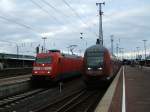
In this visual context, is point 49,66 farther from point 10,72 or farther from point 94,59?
point 10,72

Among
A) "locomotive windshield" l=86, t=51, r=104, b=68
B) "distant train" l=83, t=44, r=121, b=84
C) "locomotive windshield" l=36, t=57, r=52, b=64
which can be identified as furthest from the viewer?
"locomotive windshield" l=36, t=57, r=52, b=64

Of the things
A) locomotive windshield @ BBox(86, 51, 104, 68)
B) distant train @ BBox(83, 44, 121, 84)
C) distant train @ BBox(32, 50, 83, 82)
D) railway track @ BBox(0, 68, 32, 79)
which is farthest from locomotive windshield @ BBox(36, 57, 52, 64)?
railway track @ BBox(0, 68, 32, 79)

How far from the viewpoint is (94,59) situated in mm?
31344

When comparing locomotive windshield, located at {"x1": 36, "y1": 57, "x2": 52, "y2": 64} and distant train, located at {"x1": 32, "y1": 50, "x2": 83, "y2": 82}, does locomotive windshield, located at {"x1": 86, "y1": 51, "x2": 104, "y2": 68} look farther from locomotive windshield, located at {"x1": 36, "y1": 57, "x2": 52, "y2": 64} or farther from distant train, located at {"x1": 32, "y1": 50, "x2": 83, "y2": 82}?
locomotive windshield, located at {"x1": 36, "y1": 57, "x2": 52, "y2": 64}

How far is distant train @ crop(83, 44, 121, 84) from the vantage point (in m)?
30.5

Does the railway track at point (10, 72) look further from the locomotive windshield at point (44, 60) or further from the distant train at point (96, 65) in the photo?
the distant train at point (96, 65)

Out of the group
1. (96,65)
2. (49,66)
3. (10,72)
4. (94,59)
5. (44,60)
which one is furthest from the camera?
(10,72)

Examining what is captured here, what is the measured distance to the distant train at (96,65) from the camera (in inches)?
1199

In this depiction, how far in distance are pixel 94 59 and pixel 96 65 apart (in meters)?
0.68

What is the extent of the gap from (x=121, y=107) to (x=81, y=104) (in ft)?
18.6

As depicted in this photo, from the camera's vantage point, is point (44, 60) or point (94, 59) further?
point (44, 60)

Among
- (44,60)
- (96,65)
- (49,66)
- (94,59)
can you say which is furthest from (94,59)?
(44,60)

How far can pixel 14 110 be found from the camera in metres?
19.3

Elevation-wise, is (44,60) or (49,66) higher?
(44,60)
